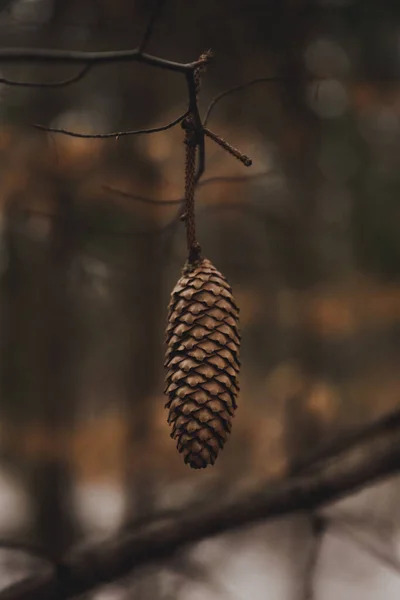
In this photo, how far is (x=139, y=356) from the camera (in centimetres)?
213

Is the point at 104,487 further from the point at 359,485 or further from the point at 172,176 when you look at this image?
the point at 359,485

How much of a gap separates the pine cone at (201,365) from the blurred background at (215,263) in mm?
1279

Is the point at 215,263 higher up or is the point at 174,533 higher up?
the point at 215,263

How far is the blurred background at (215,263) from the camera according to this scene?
1.83 m

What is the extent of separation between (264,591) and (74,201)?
5.10 ft

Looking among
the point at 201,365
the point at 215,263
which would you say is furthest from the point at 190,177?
the point at 215,263

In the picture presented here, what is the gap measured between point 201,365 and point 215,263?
189cm

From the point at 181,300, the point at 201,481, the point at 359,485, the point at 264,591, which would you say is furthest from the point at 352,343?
the point at 181,300

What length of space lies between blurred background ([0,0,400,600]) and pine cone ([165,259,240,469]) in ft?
4.20

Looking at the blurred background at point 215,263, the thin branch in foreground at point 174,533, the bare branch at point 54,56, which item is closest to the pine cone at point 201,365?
the bare branch at point 54,56

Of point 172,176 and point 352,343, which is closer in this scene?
point 172,176

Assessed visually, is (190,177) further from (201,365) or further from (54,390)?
(54,390)

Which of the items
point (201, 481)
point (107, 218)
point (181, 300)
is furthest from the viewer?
point (201, 481)

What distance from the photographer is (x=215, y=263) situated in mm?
2203
